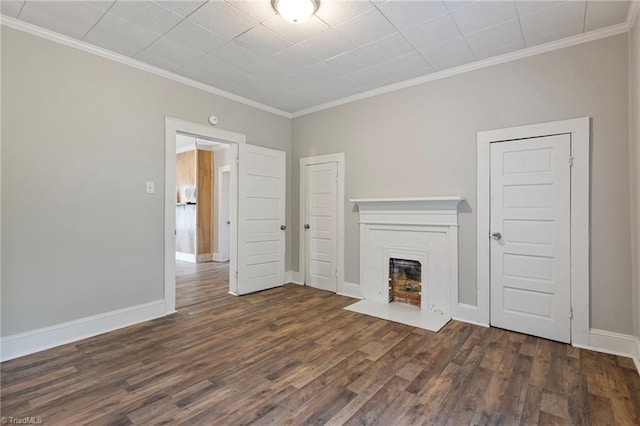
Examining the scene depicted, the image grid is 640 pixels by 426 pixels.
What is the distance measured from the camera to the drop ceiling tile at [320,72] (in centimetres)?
347

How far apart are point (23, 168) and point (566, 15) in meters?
4.74

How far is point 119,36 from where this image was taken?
283 cm

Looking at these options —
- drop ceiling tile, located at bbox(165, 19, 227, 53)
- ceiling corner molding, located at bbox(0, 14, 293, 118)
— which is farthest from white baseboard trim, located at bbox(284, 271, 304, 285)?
drop ceiling tile, located at bbox(165, 19, 227, 53)

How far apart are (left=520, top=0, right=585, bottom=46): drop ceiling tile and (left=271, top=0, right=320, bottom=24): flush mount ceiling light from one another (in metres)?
1.76

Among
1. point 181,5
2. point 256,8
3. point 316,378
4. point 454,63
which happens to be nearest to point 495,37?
point 454,63

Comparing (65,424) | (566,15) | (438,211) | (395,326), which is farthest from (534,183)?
(65,424)

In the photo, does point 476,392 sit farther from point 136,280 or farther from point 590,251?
point 136,280

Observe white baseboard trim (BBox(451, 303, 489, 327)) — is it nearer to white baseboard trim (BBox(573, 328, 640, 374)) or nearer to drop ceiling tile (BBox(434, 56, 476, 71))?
white baseboard trim (BBox(573, 328, 640, 374))

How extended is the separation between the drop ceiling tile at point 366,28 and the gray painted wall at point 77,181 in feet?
7.09

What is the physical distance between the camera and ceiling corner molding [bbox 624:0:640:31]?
2311mm

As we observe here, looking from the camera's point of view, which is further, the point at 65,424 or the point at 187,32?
the point at 187,32

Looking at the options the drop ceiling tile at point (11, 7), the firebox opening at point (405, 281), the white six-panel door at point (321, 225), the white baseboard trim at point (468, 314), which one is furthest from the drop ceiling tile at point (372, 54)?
the white baseboard trim at point (468, 314)

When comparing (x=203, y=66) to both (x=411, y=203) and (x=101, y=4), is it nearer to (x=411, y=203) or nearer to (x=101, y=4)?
(x=101, y=4)

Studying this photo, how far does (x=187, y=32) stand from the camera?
277 centimetres
